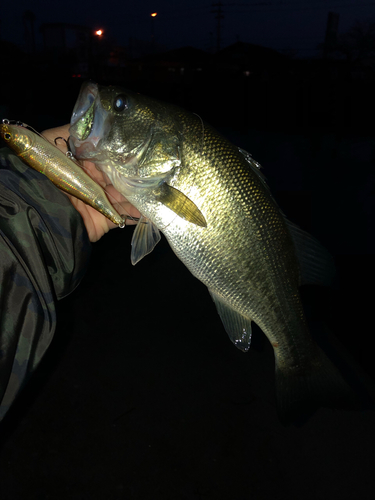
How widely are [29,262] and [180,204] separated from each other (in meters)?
0.71

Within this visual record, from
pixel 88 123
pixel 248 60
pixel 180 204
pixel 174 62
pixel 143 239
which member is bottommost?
pixel 143 239

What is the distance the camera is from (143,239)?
1.67 m

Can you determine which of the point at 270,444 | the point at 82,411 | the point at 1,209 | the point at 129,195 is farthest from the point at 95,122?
the point at 270,444

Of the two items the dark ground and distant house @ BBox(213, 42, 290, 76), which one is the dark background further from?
distant house @ BBox(213, 42, 290, 76)

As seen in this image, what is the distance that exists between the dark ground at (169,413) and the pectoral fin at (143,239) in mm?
1490

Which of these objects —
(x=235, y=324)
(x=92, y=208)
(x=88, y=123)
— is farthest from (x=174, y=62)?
(x=235, y=324)

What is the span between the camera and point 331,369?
70.8 inches

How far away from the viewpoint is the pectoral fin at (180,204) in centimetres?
150

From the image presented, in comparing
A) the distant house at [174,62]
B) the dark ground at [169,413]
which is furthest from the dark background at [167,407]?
the distant house at [174,62]

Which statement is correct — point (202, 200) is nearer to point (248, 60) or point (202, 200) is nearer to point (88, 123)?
point (88, 123)

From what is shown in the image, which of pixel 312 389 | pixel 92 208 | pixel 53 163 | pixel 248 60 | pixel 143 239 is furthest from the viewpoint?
pixel 248 60

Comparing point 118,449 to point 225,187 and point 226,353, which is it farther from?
point 225,187

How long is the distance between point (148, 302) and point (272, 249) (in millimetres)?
2330

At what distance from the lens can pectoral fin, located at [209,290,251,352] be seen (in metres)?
1.74
